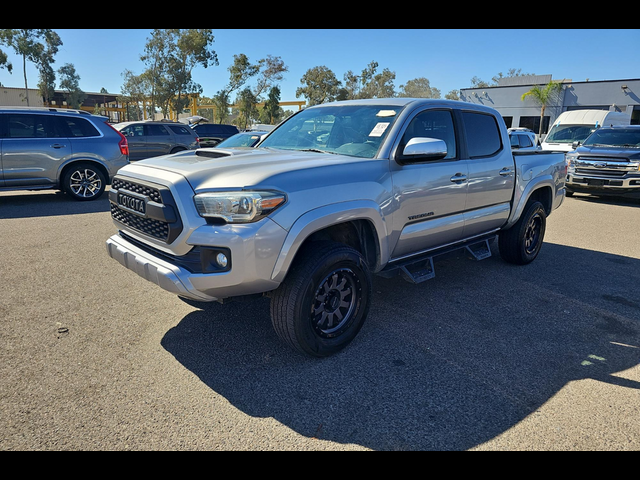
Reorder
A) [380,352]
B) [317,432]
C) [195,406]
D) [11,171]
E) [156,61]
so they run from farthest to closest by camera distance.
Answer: [156,61] → [11,171] → [380,352] → [195,406] → [317,432]

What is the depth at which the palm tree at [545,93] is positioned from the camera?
33062 millimetres

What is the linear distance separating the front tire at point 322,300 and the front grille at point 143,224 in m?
0.88

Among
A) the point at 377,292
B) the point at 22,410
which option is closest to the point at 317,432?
the point at 22,410

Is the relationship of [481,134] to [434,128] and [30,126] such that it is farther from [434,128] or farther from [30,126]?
[30,126]

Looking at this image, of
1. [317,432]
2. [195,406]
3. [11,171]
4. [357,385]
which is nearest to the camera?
[317,432]

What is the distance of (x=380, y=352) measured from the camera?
346cm

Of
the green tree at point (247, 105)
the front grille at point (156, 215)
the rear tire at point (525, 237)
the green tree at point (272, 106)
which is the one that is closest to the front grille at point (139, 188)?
the front grille at point (156, 215)

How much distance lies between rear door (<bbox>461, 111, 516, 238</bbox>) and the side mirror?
0.91m

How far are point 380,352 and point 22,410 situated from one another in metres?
2.38

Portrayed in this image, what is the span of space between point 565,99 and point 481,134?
34.4 m

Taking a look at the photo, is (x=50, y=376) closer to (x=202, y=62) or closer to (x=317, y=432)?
(x=317, y=432)

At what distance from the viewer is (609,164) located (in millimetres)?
10805

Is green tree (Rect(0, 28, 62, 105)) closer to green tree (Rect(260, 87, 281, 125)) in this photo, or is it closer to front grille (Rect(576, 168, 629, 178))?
green tree (Rect(260, 87, 281, 125))

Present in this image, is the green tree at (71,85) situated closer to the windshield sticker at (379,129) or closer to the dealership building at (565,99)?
the dealership building at (565,99)
